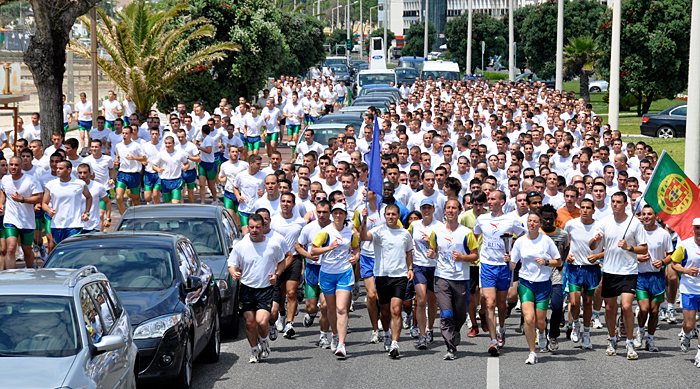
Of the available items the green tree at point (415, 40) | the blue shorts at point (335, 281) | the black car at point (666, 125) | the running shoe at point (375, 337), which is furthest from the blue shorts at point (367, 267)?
the green tree at point (415, 40)

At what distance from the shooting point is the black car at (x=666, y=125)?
3491 centimetres

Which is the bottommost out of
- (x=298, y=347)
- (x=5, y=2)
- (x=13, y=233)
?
(x=298, y=347)

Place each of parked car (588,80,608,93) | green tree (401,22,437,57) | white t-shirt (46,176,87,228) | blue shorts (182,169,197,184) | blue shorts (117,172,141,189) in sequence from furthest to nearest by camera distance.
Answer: green tree (401,22,437,57), parked car (588,80,608,93), blue shorts (182,169,197,184), blue shorts (117,172,141,189), white t-shirt (46,176,87,228)

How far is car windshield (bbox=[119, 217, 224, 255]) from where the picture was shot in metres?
12.1

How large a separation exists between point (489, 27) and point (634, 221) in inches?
2726

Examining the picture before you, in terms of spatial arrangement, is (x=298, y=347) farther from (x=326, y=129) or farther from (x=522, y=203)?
(x=326, y=129)

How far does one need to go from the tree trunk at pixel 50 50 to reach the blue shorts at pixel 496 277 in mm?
11744

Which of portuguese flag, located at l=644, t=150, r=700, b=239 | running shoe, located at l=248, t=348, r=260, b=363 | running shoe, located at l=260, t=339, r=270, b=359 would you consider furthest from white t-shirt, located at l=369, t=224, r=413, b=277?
portuguese flag, located at l=644, t=150, r=700, b=239

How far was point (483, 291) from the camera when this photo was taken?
11195mm

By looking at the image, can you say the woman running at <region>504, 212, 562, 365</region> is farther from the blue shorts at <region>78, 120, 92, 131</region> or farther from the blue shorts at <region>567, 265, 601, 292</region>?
the blue shorts at <region>78, 120, 92, 131</region>

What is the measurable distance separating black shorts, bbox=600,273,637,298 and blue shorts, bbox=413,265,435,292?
192 cm

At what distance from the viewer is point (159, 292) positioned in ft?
30.7

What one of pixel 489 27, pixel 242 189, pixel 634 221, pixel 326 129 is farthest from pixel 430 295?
pixel 489 27

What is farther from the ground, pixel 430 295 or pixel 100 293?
pixel 100 293
